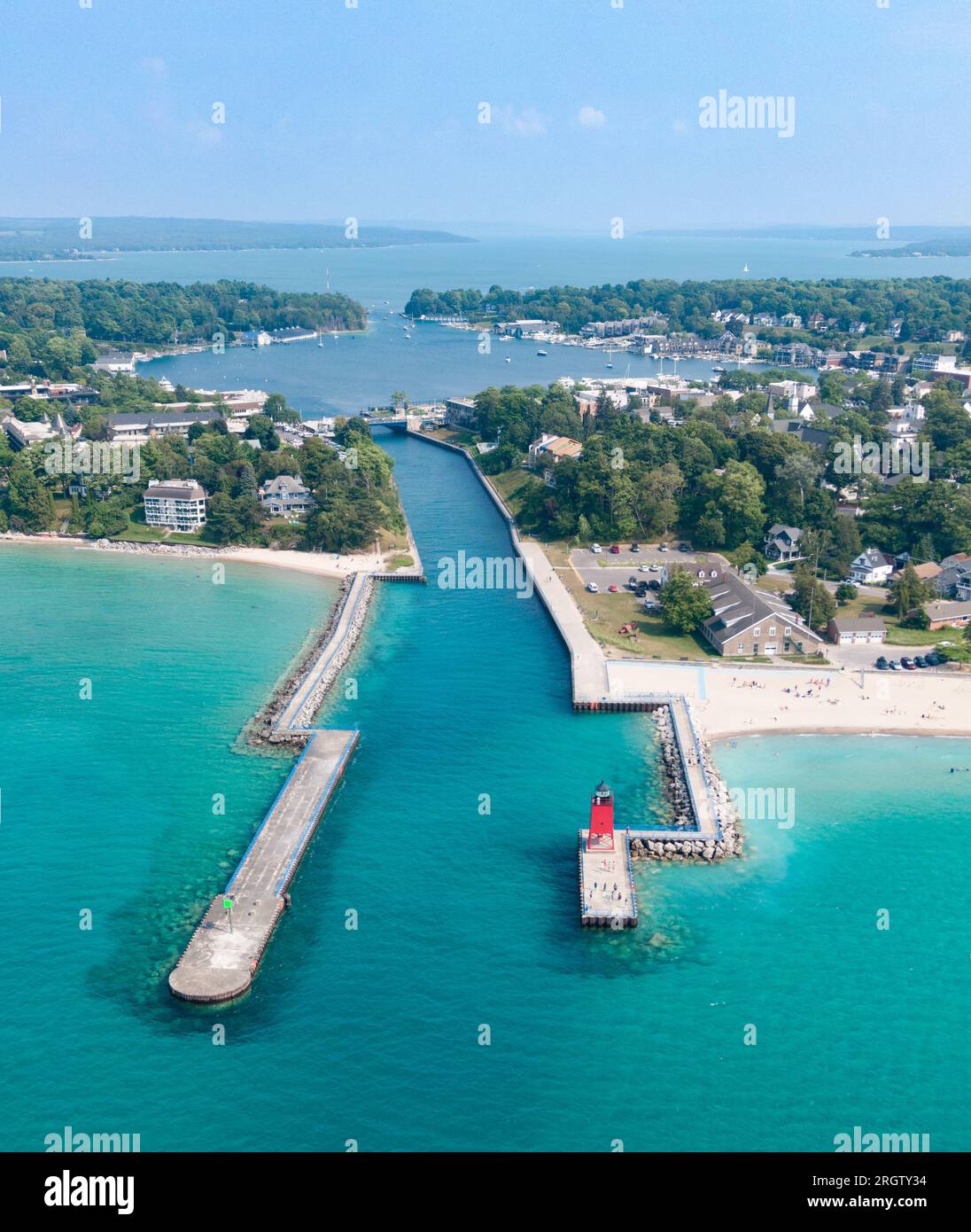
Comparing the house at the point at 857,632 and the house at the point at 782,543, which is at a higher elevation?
the house at the point at 782,543

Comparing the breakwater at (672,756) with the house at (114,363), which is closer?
the breakwater at (672,756)

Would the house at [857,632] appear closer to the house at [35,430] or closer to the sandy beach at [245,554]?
the sandy beach at [245,554]

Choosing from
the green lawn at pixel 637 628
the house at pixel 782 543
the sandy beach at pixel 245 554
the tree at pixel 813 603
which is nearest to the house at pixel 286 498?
the sandy beach at pixel 245 554

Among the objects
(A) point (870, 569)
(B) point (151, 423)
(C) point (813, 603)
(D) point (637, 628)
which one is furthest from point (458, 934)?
(B) point (151, 423)

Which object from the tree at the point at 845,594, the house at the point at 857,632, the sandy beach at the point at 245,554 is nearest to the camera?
the house at the point at 857,632

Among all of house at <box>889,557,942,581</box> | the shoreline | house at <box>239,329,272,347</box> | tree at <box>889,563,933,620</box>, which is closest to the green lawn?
the shoreline

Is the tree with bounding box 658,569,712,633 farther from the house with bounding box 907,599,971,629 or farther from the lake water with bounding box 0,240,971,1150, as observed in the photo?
the house with bounding box 907,599,971,629
